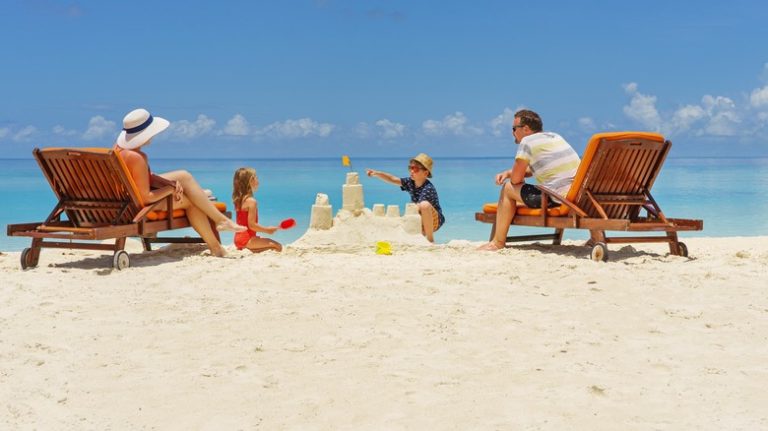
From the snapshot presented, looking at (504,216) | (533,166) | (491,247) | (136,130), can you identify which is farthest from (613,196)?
(136,130)

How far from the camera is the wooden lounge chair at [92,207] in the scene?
251 inches

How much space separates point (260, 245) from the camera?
7414mm

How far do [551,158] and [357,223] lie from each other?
2401 mm

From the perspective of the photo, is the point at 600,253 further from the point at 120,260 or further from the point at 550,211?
the point at 120,260

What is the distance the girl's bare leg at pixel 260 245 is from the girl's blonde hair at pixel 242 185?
364 millimetres

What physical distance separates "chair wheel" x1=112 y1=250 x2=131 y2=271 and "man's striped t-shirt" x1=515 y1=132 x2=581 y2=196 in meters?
3.39

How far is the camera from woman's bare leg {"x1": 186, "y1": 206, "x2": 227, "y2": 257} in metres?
7.09

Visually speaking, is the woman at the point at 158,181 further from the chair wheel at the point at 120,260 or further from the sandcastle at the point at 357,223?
the sandcastle at the point at 357,223

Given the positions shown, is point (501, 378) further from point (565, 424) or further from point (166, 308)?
point (166, 308)

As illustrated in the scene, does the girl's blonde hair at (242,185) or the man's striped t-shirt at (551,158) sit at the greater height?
the man's striped t-shirt at (551,158)

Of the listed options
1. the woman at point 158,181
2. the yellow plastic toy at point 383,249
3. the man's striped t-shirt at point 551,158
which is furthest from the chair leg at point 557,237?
the woman at point 158,181

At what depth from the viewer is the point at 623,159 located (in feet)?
22.4

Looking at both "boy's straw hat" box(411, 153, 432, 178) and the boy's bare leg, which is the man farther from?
"boy's straw hat" box(411, 153, 432, 178)

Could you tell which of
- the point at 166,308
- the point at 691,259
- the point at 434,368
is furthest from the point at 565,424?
the point at 691,259
